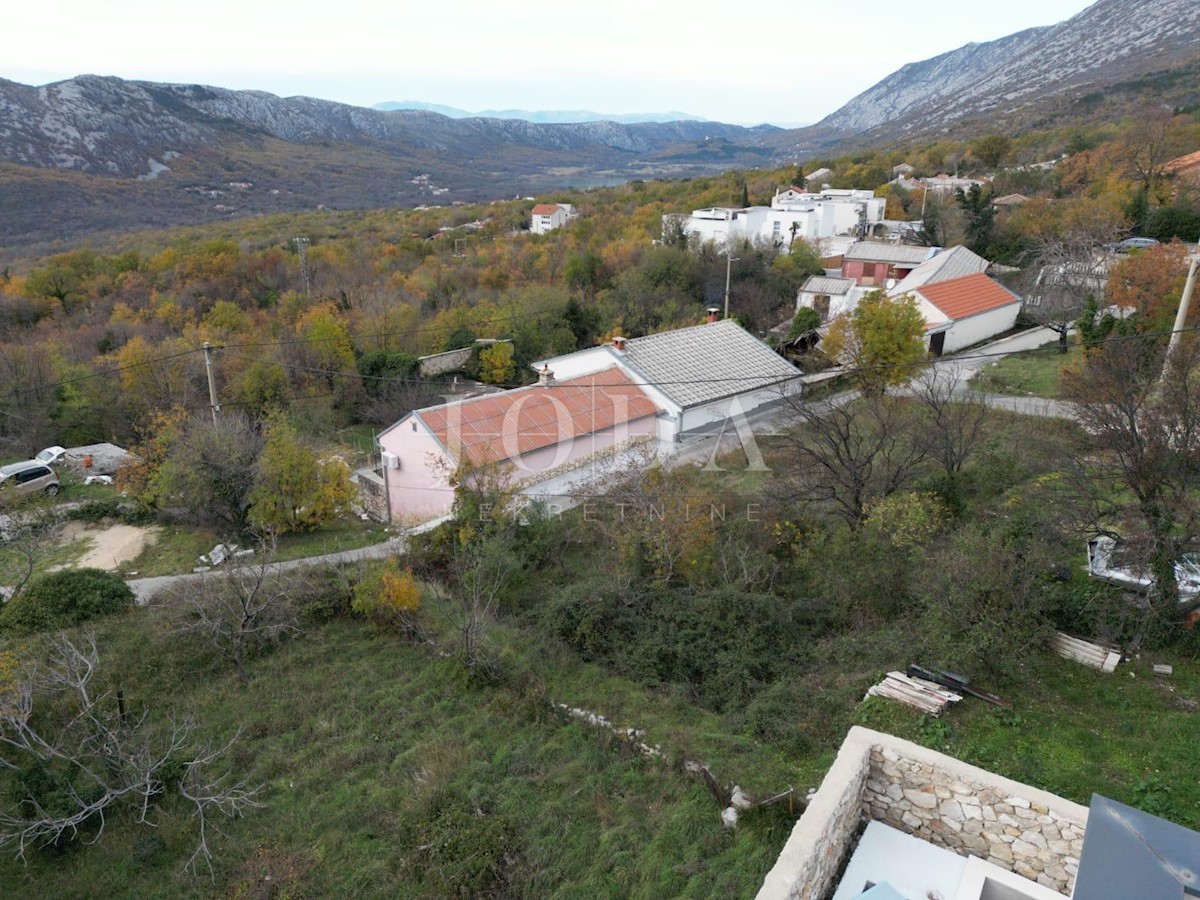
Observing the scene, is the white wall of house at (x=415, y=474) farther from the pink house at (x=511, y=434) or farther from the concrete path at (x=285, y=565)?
the concrete path at (x=285, y=565)

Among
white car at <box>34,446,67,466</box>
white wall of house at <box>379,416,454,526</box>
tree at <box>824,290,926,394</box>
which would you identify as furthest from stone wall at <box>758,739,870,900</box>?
white car at <box>34,446,67,466</box>

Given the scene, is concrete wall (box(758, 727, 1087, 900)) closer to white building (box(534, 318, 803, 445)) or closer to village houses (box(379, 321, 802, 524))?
village houses (box(379, 321, 802, 524))

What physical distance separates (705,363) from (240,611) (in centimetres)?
1597

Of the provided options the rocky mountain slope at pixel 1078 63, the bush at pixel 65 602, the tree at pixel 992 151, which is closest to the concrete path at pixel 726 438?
the bush at pixel 65 602

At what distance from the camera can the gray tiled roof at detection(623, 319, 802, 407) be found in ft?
73.8

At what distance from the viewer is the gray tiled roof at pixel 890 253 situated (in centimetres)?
3650

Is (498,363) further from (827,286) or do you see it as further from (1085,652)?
(1085,652)

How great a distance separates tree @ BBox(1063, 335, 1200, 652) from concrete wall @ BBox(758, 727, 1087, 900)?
4.53m

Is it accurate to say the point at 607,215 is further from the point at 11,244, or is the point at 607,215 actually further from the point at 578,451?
the point at 11,244

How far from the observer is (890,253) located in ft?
122

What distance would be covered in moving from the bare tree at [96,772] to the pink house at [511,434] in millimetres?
8409

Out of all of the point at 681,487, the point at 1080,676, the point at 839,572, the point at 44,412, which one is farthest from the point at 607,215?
the point at 1080,676

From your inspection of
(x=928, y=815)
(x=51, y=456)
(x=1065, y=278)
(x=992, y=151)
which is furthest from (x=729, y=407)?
(x=992, y=151)

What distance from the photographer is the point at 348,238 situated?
5684 cm
